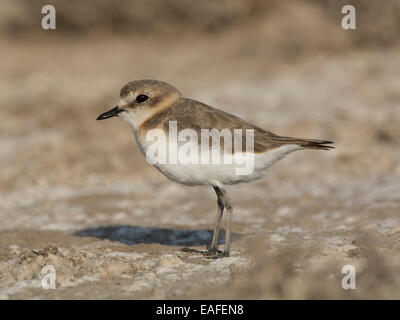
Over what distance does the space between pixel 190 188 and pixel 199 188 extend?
158 millimetres

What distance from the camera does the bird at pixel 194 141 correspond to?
4973 mm

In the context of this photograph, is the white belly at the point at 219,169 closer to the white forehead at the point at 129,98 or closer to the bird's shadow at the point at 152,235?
the white forehead at the point at 129,98

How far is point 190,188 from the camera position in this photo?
896cm

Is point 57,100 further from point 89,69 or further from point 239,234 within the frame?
point 239,234

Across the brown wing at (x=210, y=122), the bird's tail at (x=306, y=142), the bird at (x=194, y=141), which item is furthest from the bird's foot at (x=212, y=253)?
the bird's tail at (x=306, y=142)

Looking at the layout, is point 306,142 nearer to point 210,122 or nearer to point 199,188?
point 210,122

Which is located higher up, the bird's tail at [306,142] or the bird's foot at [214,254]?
the bird's tail at [306,142]

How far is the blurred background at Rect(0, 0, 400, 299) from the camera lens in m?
4.70

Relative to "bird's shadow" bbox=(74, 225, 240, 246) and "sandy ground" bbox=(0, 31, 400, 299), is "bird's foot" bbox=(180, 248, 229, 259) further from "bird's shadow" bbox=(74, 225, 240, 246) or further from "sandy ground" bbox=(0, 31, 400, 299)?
"bird's shadow" bbox=(74, 225, 240, 246)

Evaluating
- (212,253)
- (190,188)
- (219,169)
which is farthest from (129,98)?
(190,188)

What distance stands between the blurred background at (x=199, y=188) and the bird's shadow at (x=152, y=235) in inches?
1.3
